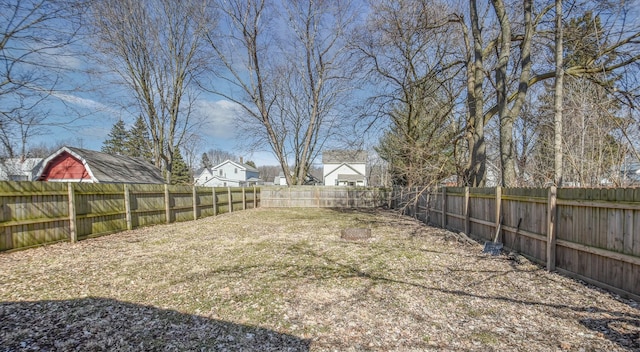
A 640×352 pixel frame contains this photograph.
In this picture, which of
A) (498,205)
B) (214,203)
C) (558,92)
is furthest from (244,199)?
(558,92)

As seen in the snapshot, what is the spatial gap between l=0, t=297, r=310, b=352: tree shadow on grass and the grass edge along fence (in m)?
3.85

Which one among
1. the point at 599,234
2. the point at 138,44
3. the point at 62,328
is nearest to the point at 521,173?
the point at 599,234

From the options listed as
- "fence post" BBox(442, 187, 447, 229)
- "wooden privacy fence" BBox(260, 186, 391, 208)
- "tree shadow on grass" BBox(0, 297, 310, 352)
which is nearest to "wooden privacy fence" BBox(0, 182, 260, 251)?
"tree shadow on grass" BBox(0, 297, 310, 352)

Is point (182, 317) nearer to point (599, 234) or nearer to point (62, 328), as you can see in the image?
point (62, 328)

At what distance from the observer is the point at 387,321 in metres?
3.06

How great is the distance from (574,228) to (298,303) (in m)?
4.05

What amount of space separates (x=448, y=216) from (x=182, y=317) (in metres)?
7.89

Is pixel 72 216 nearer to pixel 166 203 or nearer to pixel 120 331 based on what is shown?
pixel 166 203

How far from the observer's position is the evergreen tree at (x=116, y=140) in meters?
35.4

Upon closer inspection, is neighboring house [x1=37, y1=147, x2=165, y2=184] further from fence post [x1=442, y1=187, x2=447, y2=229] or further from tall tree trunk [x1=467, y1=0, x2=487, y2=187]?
tall tree trunk [x1=467, y1=0, x2=487, y2=187]

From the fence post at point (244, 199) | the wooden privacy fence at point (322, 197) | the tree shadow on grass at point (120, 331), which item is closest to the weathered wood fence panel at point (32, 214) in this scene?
the tree shadow on grass at point (120, 331)

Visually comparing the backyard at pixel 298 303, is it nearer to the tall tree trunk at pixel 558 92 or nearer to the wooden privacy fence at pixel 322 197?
the tall tree trunk at pixel 558 92

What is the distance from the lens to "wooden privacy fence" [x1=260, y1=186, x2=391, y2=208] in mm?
18969

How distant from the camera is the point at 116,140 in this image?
3584 cm
